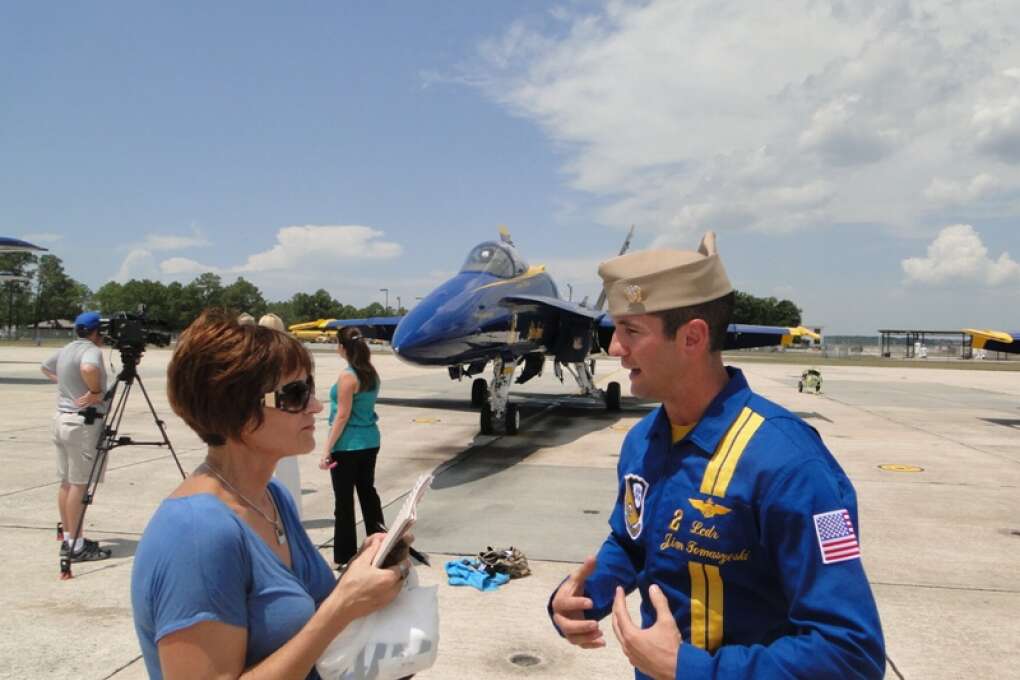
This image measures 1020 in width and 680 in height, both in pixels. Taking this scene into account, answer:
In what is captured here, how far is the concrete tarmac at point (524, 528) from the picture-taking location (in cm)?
405

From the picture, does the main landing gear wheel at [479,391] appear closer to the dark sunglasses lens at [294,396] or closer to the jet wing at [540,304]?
the jet wing at [540,304]

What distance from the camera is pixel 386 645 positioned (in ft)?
5.31

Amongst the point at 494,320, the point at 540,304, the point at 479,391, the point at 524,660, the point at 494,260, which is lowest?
the point at 524,660

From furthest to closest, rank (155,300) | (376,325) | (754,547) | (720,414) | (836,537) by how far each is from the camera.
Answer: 1. (155,300)
2. (376,325)
3. (720,414)
4. (754,547)
5. (836,537)

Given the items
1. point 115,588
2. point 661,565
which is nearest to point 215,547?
point 661,565

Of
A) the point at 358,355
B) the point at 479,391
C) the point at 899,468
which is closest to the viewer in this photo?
the point at 358,355

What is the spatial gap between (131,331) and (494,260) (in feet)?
26.3

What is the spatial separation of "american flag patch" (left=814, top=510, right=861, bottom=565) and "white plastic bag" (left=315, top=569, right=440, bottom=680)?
88 cm

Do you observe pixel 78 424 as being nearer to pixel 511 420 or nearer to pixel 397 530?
pixel 397 530

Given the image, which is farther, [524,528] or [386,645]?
[524,528]

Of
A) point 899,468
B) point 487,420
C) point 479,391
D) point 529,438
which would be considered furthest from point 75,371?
point 479,391

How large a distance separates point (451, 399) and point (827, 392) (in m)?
12.8

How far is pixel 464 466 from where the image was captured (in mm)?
9680

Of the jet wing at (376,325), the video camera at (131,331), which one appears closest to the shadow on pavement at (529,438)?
the video camera at (131,331)
